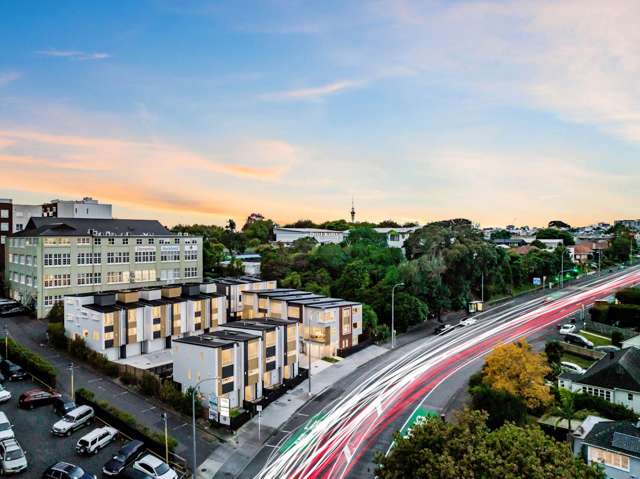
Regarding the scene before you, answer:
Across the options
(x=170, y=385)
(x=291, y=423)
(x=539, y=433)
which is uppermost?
(x=539, y=433)

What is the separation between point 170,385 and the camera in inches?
1378

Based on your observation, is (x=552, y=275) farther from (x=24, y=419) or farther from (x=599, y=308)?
(x=24, y=419)

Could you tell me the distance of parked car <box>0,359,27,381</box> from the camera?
36469mm

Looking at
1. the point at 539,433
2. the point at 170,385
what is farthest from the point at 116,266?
the point at 539,433

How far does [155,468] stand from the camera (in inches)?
965

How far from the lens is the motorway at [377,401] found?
2784 cm

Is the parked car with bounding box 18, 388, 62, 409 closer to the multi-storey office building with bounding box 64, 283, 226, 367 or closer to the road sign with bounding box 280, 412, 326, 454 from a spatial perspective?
the multi-storey office building with bounding box 64, 283, 226, 367

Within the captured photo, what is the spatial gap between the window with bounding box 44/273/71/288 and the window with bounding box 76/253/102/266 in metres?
2.40

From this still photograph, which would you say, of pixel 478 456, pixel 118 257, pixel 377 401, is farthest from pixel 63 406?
pixel 118 257

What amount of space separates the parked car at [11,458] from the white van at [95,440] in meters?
2.82

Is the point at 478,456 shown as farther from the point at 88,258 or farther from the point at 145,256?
the point at 145,256

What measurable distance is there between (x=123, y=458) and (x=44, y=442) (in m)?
6.27

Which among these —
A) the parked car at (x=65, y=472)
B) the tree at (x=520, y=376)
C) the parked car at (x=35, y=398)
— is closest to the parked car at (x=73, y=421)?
the parked car at (x=35, y=398)

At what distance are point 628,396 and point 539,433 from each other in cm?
2099
